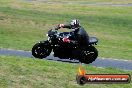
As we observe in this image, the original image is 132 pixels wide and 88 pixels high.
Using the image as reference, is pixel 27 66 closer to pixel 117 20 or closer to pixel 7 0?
pixel 117 20

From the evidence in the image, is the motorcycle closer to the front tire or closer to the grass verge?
the front tire

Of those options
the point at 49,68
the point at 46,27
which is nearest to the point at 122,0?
the point at 46,27

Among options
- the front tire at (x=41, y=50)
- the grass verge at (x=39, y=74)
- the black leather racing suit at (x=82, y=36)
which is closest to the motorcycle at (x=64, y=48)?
the front tire at (x=41, y=50)

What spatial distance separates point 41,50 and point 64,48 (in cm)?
79

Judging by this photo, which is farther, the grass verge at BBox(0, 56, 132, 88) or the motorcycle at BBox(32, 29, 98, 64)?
the grass verge at BBox(0, 56, 132, 88)

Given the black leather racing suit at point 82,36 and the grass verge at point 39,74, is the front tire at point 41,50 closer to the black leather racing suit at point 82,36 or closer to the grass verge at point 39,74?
the black leather racing suit at point 82,36

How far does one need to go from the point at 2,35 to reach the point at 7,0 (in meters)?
46.4

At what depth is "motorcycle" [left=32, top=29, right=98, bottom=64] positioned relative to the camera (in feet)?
37.4

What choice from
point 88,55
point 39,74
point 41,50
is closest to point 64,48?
point 41,50

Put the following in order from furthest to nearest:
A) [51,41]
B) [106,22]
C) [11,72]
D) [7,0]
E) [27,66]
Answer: [7,0]
[106,22]
[27,66]
[11,72]
[51,41]

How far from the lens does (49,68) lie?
15.8 m

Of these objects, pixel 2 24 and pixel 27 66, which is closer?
pixel 27 66

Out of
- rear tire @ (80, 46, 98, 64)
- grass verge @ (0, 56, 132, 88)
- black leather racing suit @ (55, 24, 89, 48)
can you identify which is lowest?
grass verge @ (0, 56, 132, 88)

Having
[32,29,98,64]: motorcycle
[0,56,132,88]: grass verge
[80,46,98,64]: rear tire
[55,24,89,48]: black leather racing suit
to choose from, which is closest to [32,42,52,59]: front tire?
[32,29,98,64]: motorcycle
